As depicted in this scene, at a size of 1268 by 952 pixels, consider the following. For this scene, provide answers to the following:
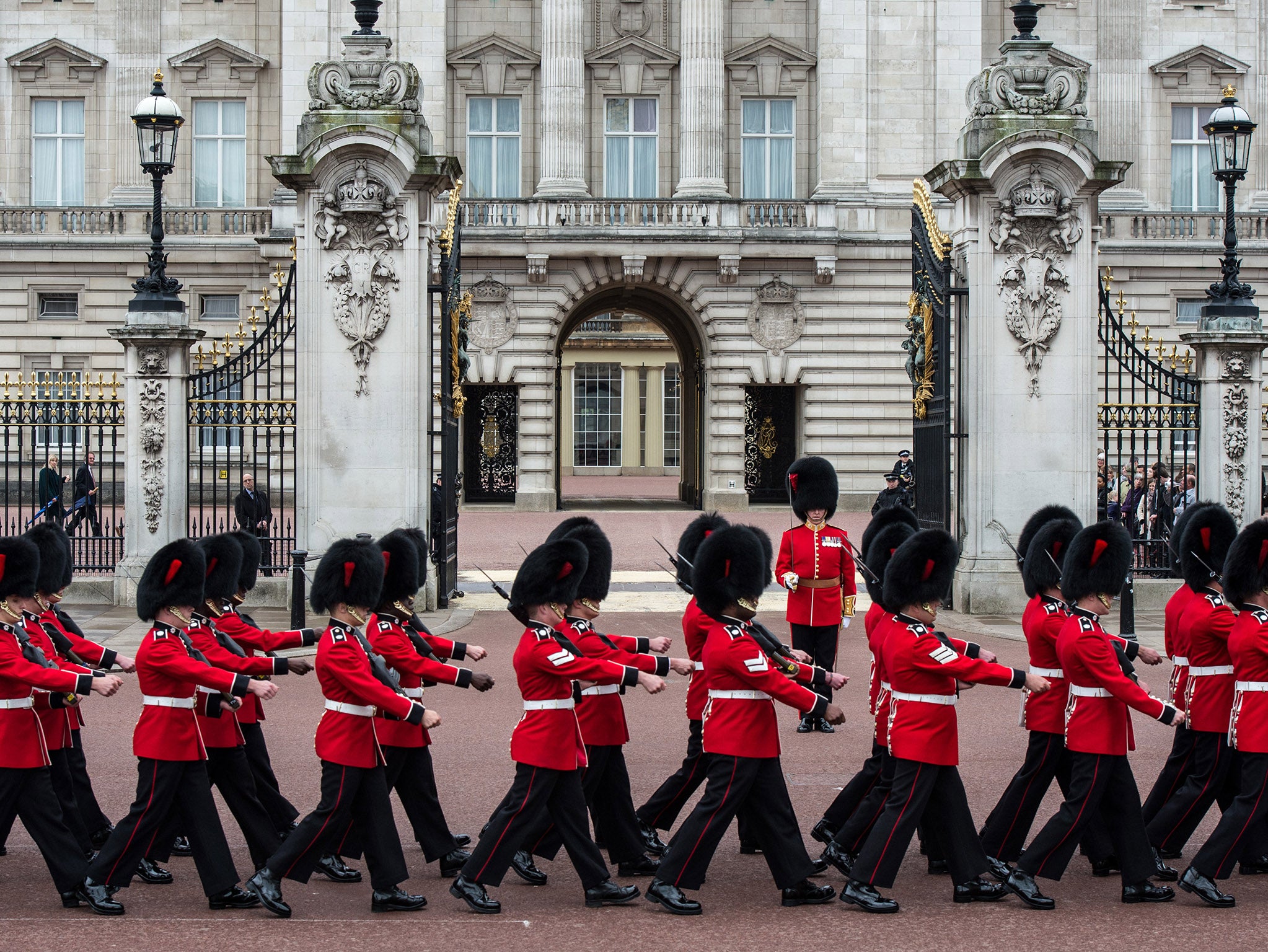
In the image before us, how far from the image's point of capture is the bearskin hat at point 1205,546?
721 cm

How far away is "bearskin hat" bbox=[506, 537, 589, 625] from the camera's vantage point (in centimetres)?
643

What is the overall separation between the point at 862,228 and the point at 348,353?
729 inches

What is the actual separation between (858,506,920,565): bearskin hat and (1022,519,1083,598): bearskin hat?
108 cm

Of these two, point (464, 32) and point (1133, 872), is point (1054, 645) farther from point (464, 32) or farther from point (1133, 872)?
point (464, 32)

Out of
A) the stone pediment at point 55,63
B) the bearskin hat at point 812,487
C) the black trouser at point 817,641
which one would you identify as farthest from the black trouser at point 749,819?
the stone pediment at point 55,63

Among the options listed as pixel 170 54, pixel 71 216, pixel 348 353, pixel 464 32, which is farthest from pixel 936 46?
pixel 348 353

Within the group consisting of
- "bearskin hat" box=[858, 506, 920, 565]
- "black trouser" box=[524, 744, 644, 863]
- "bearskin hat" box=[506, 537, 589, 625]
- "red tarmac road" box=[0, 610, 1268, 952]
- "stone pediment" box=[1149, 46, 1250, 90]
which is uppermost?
"stone pediment" box=[1149, 46, 1250, 90]

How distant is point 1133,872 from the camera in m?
6.11

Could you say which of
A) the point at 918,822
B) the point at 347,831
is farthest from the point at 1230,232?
the point at 347,831

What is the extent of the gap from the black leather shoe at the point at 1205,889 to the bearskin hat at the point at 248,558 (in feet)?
14.4

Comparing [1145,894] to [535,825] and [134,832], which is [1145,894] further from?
[134,832]

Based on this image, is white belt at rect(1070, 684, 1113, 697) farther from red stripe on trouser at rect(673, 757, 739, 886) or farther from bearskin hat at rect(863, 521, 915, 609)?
bearskin hat at rect(863, 521, 915, 609)

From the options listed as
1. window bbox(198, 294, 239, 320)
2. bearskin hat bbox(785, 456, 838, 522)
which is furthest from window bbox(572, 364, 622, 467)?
bearskin hat bbox(785, 456, 838, 522)

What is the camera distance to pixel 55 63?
31.7 metres
